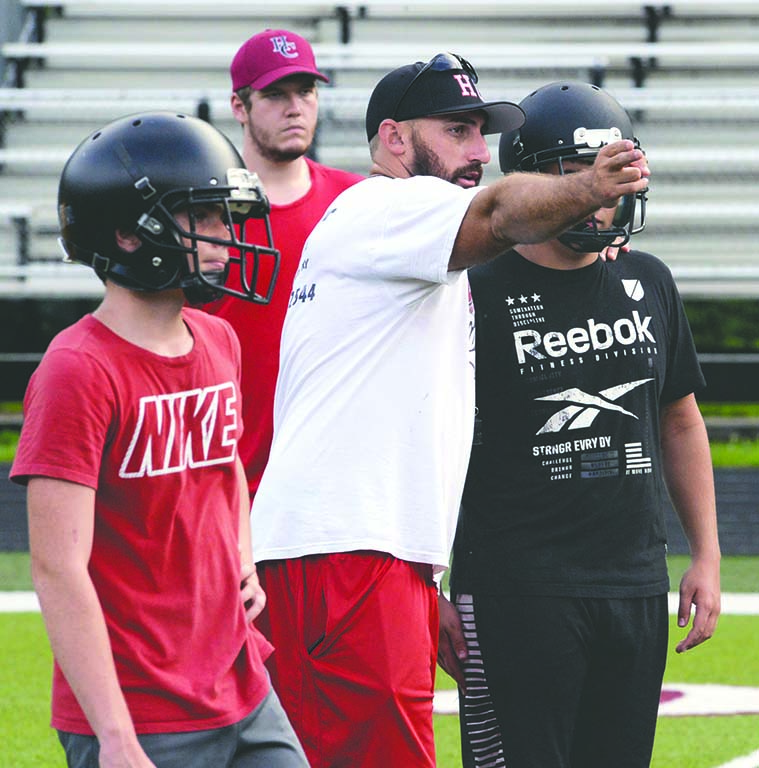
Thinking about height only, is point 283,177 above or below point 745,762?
above

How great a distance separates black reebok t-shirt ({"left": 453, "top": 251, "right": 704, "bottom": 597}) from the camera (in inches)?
133

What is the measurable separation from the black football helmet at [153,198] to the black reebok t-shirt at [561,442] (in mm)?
897

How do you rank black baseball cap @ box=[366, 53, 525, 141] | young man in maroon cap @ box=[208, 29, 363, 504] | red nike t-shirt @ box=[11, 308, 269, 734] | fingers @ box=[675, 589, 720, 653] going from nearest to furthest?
red nike t-shirt @ box=[11, 308, 269, 734] → black baseball cap @ box=[366, 53, 525, 141] → fingers @ box=[675, 589, 720, 653] → young man in maroon cap @ box=[208, 29, 363, 504]

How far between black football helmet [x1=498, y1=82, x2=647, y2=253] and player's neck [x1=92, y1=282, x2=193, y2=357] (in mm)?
1118

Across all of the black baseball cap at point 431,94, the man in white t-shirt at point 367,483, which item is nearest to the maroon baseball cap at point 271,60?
the black baseball cap at point 431,94

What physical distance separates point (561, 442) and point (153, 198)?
47.2 inches

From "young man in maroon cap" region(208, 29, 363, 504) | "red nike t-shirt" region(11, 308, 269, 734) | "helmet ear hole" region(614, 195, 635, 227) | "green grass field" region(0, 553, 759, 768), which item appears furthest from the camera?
"green grass field" region(0, 553, 759, 768)

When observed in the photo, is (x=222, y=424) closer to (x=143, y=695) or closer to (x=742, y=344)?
(x=143, y=695)

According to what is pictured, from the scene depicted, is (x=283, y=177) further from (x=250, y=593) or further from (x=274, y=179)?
(x=250, y=593)

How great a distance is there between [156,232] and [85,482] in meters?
0.49

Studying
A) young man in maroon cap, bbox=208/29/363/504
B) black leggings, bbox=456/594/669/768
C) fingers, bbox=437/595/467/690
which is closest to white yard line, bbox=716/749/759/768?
black leggings, bbox=456/594/669/768

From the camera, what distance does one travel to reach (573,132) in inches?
138

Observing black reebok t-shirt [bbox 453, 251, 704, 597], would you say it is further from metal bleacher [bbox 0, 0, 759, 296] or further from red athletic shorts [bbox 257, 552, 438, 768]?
metal bleacher [bbox 0, 0, 759, 296]

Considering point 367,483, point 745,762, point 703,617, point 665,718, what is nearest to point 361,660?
point 367,483
